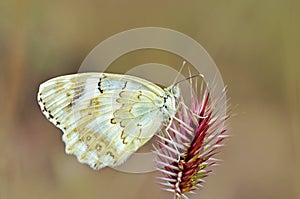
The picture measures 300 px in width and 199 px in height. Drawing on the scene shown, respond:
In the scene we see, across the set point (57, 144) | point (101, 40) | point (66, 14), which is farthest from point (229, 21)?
point (57, 144)

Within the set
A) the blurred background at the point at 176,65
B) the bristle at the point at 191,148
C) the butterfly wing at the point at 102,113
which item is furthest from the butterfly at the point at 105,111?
the blurred background at the point at 176,65

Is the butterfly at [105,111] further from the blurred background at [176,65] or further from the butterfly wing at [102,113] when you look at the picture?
the blurred background at [176,65]

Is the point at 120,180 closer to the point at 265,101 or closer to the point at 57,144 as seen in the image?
the point at 57,144

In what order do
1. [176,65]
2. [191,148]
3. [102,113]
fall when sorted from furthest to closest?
[176,65]
[102,113]
[191,148]

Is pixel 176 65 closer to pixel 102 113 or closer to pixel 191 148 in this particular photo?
pixel 102 113

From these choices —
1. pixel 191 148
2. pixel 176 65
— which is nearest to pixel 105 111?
pixel 191 148

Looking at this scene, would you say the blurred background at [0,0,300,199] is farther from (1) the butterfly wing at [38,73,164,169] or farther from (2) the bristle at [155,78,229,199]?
(2) the bristle at [155,78,229,199]
